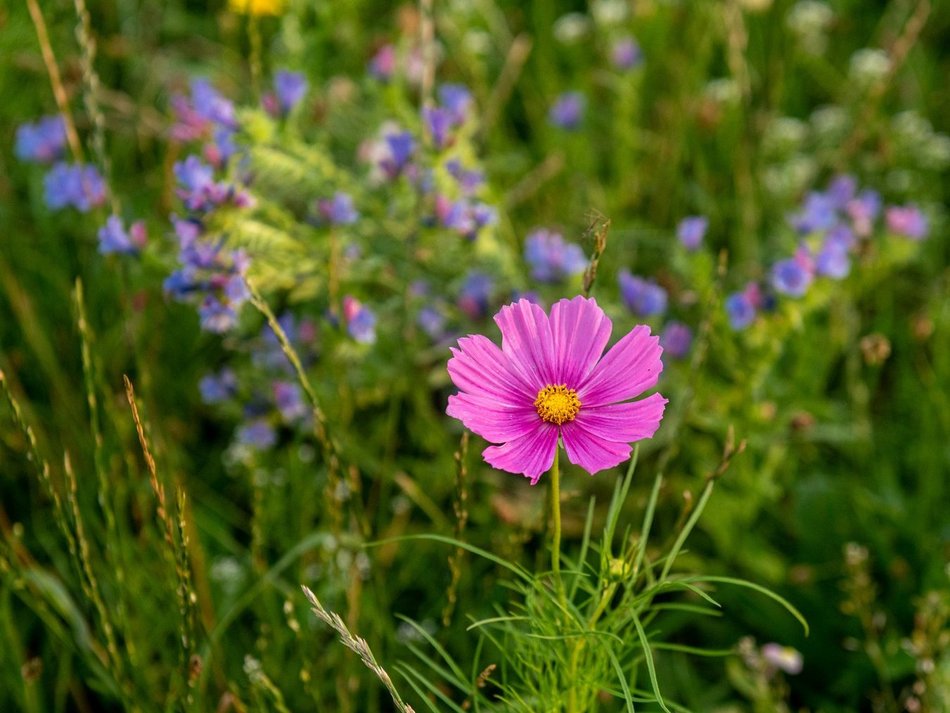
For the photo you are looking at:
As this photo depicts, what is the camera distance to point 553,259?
5.17 feet

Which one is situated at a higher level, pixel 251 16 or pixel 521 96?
pixel 521 96

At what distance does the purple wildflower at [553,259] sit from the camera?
157cm

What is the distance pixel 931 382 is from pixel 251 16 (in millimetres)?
1195

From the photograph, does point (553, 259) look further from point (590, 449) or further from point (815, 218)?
point (590, 449)

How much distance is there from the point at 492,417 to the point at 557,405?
0.06 metres

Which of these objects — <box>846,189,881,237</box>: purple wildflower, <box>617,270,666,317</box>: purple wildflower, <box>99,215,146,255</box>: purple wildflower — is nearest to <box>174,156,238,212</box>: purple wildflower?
<box>99,215,146,255</box>: purple wildflower

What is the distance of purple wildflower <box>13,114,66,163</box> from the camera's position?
5.89 feet

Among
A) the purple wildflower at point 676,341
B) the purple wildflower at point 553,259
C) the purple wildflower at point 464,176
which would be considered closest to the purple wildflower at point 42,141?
the purple wildflower at point 464,176

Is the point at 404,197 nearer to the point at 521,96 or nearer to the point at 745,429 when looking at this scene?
the point at 745,429

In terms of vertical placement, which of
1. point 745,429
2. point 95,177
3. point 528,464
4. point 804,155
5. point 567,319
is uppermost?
point 804,155

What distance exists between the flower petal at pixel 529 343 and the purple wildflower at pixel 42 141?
127 centimetres

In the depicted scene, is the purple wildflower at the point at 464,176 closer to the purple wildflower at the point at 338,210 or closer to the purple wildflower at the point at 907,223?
the purple wildflower at the point at 338,210

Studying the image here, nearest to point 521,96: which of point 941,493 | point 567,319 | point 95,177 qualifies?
point 95,177

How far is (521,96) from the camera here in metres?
2.57
